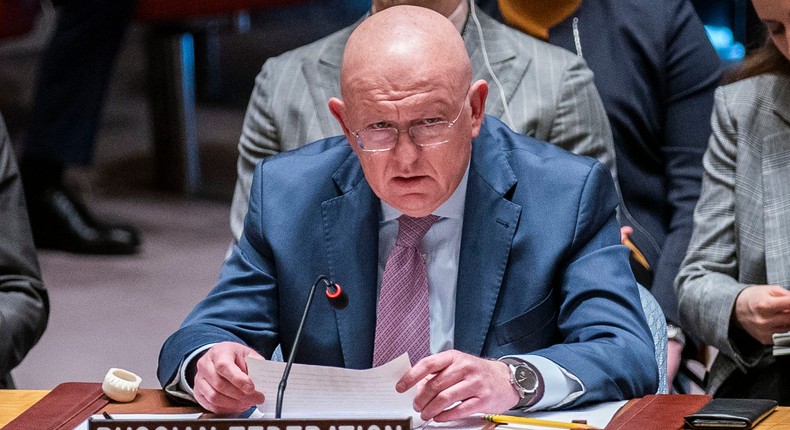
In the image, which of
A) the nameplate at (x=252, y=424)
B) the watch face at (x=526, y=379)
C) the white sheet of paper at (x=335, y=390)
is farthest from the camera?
the watch face at (x=526, y=379)

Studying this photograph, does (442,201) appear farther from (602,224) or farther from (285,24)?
(285,24)

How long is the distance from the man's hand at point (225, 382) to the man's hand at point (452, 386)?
0.25 metres

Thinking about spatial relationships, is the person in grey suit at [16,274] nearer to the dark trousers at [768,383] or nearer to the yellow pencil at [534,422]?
the yellow pencil at [534,422]

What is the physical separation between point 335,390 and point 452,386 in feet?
0.55

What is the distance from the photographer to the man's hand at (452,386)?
6.64ft

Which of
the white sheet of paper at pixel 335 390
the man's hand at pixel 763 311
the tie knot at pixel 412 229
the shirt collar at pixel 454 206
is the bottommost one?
the man's hand at pixel 763 311

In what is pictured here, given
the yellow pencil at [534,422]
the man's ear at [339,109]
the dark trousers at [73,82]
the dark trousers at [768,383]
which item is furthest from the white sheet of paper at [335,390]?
the dark trousers at [73,82]

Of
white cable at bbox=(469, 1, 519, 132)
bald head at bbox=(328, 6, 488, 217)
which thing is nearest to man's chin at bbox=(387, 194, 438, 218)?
bald head at bbox=(328, 6, 488, 217)

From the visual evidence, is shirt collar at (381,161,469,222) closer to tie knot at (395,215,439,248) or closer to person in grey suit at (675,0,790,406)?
tie knot at (395,215,439,248)

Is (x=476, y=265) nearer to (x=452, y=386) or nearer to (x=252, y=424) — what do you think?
(x=452, y=386)

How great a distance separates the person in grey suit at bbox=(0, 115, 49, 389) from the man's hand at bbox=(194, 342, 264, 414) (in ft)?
2.27

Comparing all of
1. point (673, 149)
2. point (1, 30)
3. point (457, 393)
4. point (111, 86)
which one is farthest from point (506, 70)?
point (111, 86)

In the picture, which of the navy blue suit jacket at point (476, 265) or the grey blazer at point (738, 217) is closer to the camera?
the navy blue suit jacket at point (476, 265)

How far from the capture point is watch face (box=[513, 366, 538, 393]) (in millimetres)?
2121
